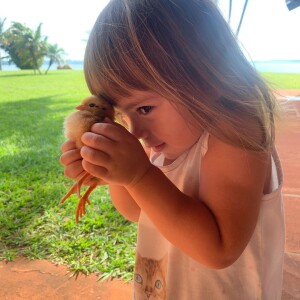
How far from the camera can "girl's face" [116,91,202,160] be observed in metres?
0.73

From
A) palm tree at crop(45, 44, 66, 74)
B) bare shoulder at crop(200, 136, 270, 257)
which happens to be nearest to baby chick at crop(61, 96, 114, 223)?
bare shoulder at crop(200, 136, 270, 257)

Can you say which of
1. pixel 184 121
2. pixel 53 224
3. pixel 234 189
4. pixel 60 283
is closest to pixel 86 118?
pixel 184 121

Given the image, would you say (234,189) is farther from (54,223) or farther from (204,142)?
(54,223)

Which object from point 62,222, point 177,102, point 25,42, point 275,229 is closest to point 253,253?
point 275,229

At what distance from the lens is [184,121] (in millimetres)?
755

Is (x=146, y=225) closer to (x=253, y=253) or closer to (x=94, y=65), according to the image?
(x=253, y=253)

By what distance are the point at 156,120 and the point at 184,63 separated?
128mm

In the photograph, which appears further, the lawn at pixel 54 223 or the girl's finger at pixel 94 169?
the lawn at pixel 54 223

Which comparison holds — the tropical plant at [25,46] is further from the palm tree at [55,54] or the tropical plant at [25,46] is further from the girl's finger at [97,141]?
the girl's finger at [97,141]

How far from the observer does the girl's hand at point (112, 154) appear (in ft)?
2.12

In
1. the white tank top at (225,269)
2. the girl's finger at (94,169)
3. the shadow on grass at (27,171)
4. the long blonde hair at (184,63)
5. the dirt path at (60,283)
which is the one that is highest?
the long blonde hair at (184,63)

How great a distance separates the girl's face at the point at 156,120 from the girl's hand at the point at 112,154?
0.25 feet

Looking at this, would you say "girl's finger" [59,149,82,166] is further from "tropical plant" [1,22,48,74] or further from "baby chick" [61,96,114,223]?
"tropical plant" [1,22,48,74]

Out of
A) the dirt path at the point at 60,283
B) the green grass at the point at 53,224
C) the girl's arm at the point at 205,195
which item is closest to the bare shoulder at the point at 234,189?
the girl's arm at the point at 205,195
